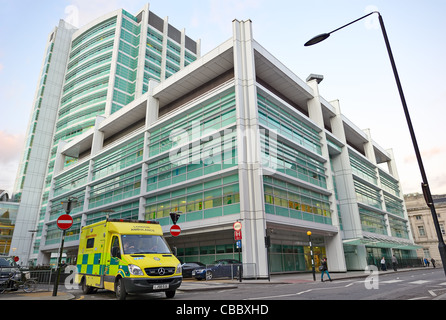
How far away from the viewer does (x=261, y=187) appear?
23.0m

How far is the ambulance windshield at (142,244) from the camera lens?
9.88m

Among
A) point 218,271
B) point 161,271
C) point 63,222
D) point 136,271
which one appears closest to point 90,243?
point 63,222

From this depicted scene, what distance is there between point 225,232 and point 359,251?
18.5 meters

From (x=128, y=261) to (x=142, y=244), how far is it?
121cm

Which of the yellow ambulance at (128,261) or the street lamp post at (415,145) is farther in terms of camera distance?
the yellow ambulance at (128,261)

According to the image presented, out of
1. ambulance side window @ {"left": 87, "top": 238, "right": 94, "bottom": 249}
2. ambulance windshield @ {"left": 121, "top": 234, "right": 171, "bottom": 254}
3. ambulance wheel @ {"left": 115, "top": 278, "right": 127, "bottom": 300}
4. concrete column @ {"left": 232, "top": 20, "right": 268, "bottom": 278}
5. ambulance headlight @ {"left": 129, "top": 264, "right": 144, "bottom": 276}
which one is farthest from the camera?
concrete column @ {"left": 232, "top": 20, "right": 268, "bottom": 278}

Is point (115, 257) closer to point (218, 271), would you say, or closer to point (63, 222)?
point (63, 222)

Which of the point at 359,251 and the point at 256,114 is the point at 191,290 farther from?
the point at 359,251

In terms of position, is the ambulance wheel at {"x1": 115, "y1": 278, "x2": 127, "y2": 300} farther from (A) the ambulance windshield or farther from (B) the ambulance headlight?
(A) the ambulance windshield

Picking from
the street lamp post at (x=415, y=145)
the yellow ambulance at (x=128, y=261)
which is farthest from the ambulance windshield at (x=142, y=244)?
the street lamp post at (x=415, y=145)

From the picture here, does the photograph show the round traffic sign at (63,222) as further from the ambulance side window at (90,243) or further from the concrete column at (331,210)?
the concrete column at (331,210)

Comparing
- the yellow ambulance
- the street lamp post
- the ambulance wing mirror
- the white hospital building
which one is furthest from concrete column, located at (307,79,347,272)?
the ambulance wing mirror

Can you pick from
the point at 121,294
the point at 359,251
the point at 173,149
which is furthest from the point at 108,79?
the point at 121,294

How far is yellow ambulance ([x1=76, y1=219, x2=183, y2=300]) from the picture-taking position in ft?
29.2
